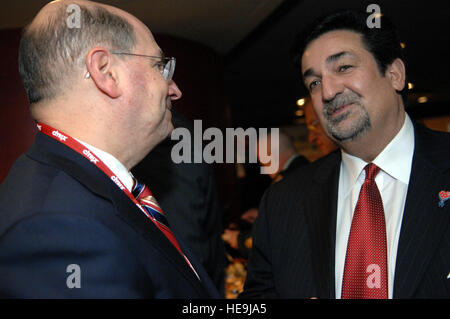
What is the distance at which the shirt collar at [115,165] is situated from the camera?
1064 millimetres

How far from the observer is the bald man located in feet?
2.66

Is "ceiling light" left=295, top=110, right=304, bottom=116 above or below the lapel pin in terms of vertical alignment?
above

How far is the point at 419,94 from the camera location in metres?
10.2

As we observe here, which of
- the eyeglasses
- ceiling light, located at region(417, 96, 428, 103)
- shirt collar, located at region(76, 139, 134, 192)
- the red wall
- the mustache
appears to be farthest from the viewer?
ceiling light, located at region(417, 96, 428, 103)

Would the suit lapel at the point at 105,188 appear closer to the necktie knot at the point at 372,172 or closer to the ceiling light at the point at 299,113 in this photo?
the necktie knot at the point at 372,172

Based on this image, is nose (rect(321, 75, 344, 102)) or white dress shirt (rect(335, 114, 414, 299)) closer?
white dress shirt (rect(335, 114, 414, 299))

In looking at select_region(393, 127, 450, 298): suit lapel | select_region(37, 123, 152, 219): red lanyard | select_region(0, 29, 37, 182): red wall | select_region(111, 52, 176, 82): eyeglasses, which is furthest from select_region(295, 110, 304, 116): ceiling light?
select_region(37, 123, 152, 219): red lanyard

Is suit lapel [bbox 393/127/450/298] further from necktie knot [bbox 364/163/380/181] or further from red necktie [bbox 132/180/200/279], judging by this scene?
red necktie [bbox 132/180/200/279]

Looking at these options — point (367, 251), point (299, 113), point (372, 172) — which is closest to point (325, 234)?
point (367, 251)

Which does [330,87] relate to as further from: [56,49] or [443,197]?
[56,49]

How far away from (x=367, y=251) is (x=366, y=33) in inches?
33.9

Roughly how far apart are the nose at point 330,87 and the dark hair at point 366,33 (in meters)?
0.19

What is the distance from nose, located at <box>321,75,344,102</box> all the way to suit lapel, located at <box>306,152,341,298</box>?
308 millimetres

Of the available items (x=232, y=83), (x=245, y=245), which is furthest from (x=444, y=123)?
(x=245, y=245)
